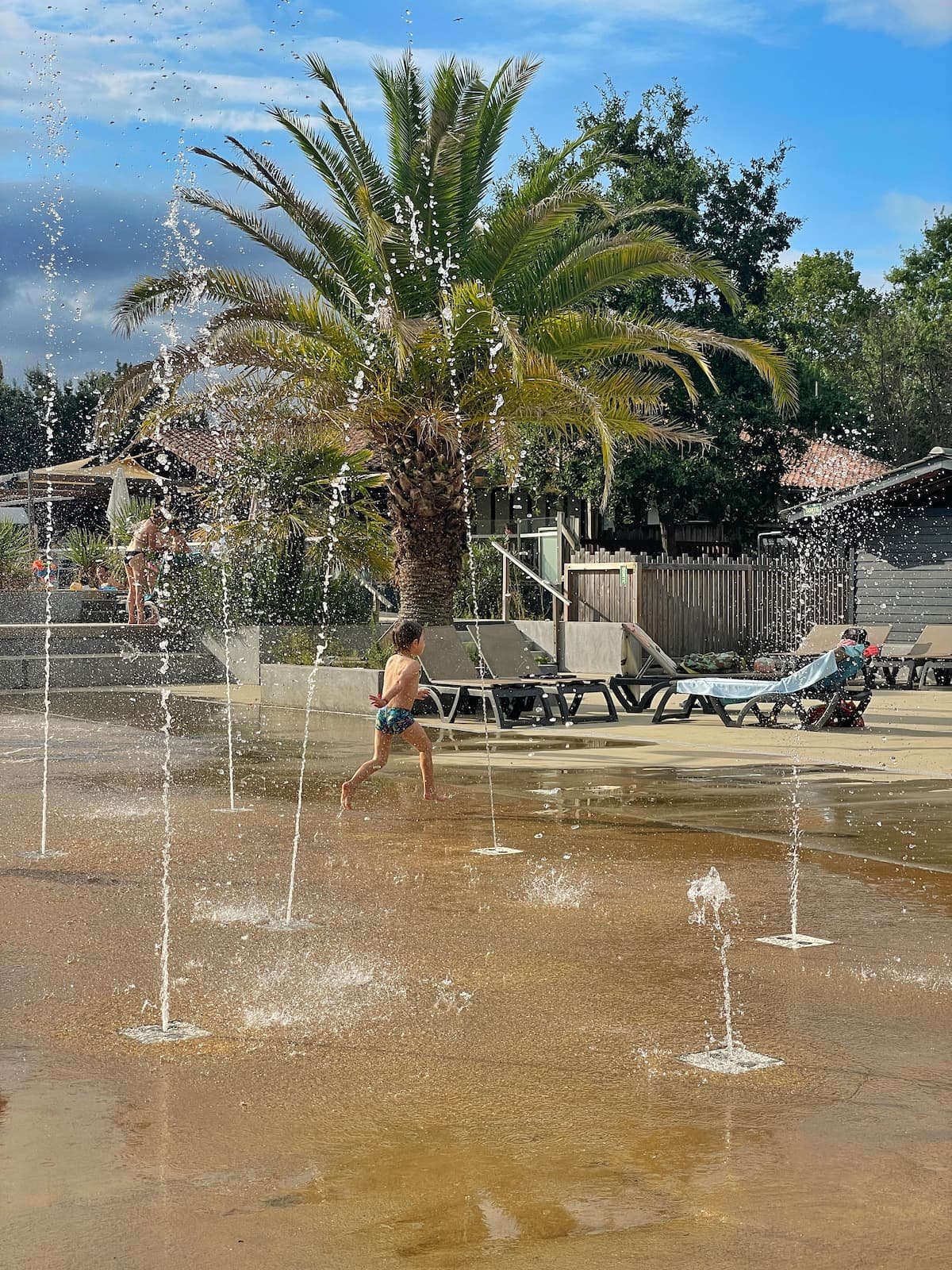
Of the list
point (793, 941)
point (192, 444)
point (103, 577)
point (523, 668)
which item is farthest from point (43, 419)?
point (793, 941)

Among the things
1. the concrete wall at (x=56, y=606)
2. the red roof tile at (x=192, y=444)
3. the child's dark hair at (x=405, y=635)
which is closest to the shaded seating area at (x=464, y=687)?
the child's dark hair at (x=405, y=635)

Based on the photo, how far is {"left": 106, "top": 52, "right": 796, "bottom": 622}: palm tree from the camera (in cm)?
1753

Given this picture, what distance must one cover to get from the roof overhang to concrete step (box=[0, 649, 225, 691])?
1168cm

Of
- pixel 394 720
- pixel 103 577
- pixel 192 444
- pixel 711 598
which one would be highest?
pixel 192 444

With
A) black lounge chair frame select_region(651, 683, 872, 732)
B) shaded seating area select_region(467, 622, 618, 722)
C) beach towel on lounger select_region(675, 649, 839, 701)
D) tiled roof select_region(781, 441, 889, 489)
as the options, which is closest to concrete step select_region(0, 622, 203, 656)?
shaded seating area select_region(467, 622, 618, 722)

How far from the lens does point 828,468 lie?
42.6 metres

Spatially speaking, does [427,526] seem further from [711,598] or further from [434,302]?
[711,598]

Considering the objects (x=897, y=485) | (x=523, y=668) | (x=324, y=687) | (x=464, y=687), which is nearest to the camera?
(x=464, y=687)

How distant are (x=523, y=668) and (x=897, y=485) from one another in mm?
12459

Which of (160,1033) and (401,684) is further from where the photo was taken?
(401,684)

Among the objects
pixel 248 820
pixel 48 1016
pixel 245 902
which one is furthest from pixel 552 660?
pixel 48 1016

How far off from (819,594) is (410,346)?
47.9 ft

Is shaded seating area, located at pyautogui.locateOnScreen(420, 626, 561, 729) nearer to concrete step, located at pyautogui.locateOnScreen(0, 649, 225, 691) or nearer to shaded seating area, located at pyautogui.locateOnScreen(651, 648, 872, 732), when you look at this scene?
shaded seating area, located at pyautogui.locateOnScreen(651, 648, 872, 732)

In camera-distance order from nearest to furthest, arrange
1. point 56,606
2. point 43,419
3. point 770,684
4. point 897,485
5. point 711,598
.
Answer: point 770,684 → point 711,598 → point 56,606 → point 897,485 → point 43,419
